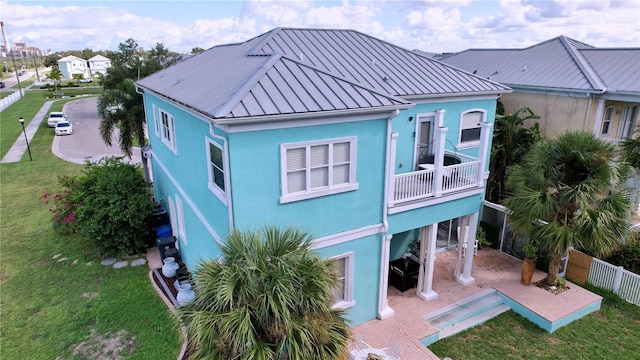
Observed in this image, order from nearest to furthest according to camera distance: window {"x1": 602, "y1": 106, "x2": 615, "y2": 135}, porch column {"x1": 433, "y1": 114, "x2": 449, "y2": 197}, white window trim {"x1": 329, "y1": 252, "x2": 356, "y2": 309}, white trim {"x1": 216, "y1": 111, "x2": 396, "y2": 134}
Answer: white trim {"x1": 216, "y1": 111, "x2": 396, "y2": 134}, white window trim {"x1": 329, "y1": 252, "x2": 356, "y2": 309}, porch column {"x1": 433, "y1": 114, "x2": 449, "y2": 197}, window {"x1": 602, "y1": 106, "x2": 615, "y2": 135}

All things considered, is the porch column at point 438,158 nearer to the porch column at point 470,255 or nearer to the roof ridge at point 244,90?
the porch column at point 470,255

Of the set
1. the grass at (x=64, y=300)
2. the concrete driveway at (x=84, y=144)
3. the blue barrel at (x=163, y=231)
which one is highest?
the blue barrel at (x=163, y=231)

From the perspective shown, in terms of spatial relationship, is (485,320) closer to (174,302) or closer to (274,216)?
(274,216)

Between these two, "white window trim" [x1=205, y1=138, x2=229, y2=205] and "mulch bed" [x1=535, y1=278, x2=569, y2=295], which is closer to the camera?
"white window trim" [x1=205, y1=138, x2=229, y2=205]

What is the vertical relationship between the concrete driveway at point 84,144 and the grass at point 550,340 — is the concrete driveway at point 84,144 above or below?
below

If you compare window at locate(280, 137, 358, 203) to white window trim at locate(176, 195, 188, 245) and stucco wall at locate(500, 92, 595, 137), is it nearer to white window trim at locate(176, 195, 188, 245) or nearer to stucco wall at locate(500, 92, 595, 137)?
white window trim at locate(176, 195, 188, 245)

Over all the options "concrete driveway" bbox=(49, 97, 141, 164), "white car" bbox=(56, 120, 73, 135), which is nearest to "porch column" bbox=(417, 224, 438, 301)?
"concrete driveway" bbox=(49, 97, 141, 164)

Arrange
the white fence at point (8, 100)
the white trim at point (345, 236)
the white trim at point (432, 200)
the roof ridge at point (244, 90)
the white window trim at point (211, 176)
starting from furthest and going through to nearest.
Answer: the white fence at point (8, 100) → the white trim at point (432, 200) → the white trim at point (345, 236) → the white window trim at point (211, 176) → the roof ridge at point (244, 90)

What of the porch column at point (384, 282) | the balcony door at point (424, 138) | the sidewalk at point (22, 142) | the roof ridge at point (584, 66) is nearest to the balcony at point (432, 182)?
the balcony door at point (424, 138)
